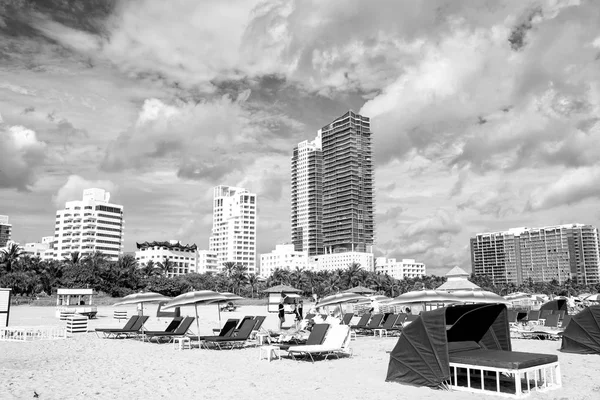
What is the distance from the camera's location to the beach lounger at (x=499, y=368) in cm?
798

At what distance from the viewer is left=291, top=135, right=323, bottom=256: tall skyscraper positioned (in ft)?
607

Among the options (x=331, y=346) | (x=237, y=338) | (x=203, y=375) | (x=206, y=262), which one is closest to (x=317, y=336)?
(x=331, y=346)

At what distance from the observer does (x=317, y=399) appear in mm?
8078

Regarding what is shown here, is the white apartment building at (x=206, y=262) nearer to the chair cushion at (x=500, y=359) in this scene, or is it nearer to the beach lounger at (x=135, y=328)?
the beach lounger at (x=135, y=328)

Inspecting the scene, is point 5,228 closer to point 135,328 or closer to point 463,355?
point 135,328

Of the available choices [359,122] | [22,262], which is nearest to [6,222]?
[359,122]

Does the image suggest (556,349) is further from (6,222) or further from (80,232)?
(6,222)

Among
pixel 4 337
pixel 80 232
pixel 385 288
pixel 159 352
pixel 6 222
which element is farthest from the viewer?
pixel 6 222

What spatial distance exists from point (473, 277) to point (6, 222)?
16867 centimetres

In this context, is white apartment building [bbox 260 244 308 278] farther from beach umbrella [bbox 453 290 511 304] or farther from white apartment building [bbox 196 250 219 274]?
beach umbrella [bbox 453 290 511 304]

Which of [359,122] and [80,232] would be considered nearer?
[80,232]

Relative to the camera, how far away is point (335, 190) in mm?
180625

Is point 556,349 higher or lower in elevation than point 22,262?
lower

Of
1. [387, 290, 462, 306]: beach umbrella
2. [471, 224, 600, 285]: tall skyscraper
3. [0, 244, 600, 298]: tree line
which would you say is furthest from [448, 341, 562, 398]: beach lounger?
[471, 224, 600, 285]: tall skyscraper
